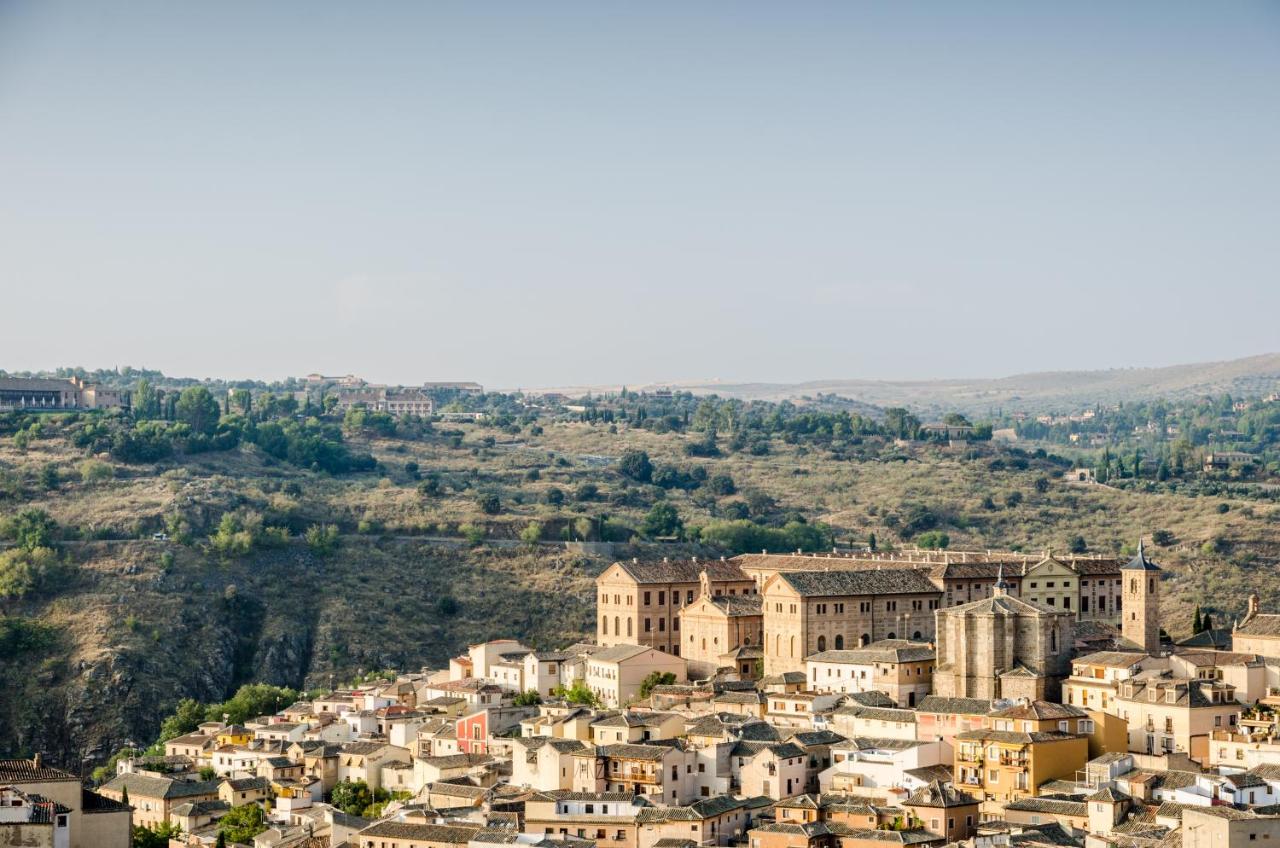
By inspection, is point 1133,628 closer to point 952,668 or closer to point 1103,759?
point 952,668

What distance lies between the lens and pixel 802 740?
43.7 metres

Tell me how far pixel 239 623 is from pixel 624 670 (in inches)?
1194

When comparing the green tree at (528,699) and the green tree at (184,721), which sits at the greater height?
the green tree at (528,699)

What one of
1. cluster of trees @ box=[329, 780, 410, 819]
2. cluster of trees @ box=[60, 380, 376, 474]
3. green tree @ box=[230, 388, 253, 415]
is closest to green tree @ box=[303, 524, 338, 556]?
cluster of trees @ box=[60, 380, 376, 474]

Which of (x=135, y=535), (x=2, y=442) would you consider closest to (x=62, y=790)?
(x=135, y=535)

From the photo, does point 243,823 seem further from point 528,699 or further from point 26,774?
point 528,699

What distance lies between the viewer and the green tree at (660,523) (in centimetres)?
9194

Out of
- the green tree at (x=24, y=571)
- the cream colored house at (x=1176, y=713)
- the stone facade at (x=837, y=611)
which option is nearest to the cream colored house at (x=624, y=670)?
the stone facade at (x=837, y=611)

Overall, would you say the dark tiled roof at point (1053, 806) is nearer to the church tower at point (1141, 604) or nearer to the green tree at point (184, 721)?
the church tower at point (1141, 604)

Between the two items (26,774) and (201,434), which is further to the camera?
(201,434)

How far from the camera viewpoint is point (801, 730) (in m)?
44.9

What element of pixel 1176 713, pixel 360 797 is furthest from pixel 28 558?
pixel 1176 713

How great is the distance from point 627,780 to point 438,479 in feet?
209

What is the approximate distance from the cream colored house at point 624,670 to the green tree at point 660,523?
122 feet
